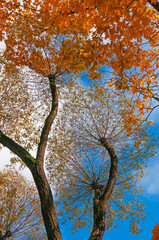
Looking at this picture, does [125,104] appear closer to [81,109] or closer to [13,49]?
[81,109]

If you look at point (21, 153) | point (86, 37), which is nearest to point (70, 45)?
point (86, 37)

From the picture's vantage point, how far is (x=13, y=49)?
323 inches

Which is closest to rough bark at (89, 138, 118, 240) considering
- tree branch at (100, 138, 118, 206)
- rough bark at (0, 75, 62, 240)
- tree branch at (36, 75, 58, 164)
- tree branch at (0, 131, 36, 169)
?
tree branch at (100, 138, 118, 206)

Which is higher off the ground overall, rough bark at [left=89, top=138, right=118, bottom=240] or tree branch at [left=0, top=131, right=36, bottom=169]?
tree branch at [left=0, top=131, right=36, bottom=169]

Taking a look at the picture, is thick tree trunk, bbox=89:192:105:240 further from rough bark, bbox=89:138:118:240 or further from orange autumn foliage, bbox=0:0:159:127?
orange autumn foliage, bbox=0:0:159:127

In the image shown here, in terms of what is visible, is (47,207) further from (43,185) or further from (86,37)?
(86,37)

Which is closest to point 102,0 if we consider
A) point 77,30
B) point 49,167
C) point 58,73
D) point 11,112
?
point 77,30

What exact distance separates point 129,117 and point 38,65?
505 cm

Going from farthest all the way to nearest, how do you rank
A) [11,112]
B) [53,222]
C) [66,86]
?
[11,112] < [66,86] < [53,222]

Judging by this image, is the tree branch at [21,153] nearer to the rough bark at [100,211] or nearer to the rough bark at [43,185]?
the rough bark at [43,185]

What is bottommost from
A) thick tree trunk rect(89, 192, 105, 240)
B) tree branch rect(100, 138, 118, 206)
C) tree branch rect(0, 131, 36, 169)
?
thick tree trunk rect(89, 192, 105, 240)

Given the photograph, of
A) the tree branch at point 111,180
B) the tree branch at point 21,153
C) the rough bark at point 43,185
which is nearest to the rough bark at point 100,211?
the tree branch at point 111,180

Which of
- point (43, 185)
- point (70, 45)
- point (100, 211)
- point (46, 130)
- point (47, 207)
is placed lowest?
point (100, 211)

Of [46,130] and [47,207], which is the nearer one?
[47,207]
